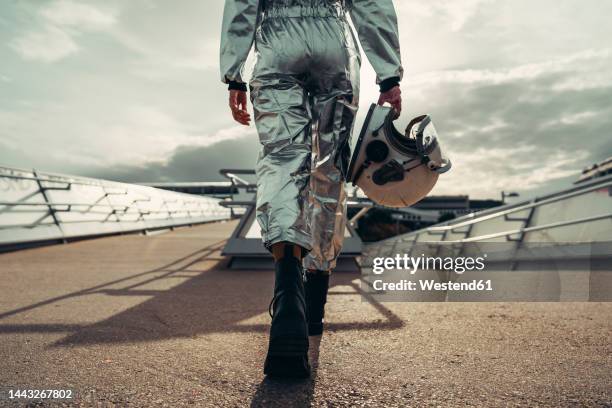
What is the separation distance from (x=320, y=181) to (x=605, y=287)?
7.36 feet

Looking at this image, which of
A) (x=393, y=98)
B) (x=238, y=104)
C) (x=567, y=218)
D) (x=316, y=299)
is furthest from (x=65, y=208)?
(x=567, y=218)

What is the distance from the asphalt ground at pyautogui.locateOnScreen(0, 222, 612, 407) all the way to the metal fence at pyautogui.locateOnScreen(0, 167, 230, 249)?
7.80 ft

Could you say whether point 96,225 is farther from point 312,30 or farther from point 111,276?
point 312,30

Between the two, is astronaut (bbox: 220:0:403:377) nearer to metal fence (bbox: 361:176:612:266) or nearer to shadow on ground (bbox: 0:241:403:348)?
shadow on ground (bbox: 0:241:403:348)

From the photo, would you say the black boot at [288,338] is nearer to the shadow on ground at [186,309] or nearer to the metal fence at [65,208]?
the shadow on ground at [186,309]

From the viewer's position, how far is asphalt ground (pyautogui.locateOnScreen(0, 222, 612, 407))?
109 centimetres

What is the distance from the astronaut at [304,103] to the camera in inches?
61.3

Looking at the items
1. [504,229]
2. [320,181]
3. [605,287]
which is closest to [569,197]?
[504,229]

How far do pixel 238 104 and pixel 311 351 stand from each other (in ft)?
3.37

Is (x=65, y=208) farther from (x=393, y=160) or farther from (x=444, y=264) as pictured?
(x=393, y=160)

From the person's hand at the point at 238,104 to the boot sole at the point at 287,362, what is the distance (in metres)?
1.02

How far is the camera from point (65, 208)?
7.88m

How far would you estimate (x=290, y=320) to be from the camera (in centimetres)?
129

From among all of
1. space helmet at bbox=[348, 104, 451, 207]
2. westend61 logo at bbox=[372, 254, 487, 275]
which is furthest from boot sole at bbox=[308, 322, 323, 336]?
westend61 logo at bbox=[372, 254, 487, 275]
